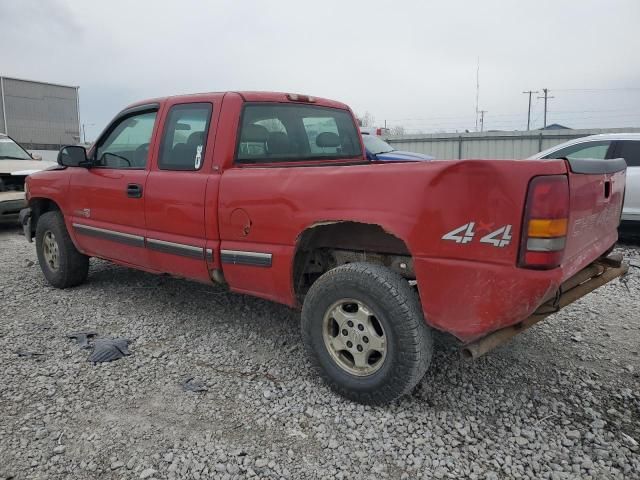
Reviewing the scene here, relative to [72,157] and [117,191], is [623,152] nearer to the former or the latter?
[117,191]

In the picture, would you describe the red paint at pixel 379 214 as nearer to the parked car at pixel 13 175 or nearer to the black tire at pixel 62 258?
the black tire at pixel 62 258

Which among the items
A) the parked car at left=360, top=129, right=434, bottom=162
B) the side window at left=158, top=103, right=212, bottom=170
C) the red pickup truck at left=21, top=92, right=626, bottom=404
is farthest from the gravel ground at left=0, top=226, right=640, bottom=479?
the parked car at left=360, top=129, right=434, bottom=162

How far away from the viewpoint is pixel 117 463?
7.96 feet

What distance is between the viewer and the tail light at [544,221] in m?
2.27

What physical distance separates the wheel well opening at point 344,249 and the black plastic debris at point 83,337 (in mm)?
1728

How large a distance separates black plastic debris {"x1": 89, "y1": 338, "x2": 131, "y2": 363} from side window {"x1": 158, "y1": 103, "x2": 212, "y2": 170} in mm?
1357

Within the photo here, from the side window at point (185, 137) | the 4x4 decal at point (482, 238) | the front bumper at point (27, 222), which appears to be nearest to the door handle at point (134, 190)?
the side window at point (185, 137)

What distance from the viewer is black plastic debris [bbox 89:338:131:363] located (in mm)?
3547

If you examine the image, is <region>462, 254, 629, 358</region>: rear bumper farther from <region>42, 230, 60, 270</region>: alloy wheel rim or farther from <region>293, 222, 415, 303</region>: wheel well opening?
<region>42, 230, 60, 270</region>: alloy wheel rim

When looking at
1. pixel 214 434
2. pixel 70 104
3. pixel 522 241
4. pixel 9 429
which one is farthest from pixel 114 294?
pixel 70 104

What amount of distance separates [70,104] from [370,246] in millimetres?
18243

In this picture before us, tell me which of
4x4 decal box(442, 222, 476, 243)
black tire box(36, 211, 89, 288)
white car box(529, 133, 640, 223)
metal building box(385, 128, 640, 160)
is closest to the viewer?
4x4 decal box(442, 222, 476, 243)

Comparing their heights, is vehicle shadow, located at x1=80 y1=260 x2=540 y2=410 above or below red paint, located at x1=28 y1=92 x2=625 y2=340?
below

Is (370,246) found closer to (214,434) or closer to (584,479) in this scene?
(214,434)
